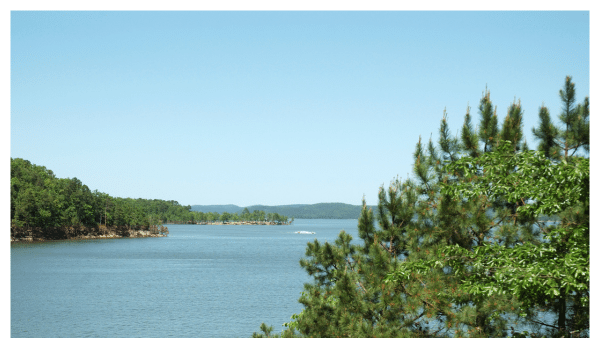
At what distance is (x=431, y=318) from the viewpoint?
28.4 feet

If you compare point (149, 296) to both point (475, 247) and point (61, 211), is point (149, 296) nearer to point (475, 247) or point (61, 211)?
point (475, 247)

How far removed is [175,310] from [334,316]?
81.4 ft

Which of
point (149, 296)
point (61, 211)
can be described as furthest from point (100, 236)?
point (149, 296)

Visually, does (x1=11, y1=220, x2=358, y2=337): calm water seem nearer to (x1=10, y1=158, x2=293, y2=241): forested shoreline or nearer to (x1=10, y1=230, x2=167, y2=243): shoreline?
(x1=10, y1=158, x2=293, y2=241): forested shoreline

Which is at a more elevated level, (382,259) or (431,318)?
(382,259)

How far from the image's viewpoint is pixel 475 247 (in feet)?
22.5

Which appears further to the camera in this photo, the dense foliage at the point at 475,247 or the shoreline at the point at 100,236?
the shoreline at the point at 100,236

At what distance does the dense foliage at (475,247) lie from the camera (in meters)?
6.23

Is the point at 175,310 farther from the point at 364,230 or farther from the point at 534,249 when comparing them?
the point at 534,249

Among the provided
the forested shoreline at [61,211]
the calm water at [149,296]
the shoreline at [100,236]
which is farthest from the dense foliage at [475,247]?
the shoreline at [100,236]

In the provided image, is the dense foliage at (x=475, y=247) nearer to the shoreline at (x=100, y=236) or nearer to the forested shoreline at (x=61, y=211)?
the forested shoreline at (x=61, y=211)

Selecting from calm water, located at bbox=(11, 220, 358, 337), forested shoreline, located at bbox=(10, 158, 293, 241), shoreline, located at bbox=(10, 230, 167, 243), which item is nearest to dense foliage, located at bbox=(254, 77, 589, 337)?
calm water, located at bbox=(11, 220, 358, 337)

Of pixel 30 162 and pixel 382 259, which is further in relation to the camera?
pixel 30 162
